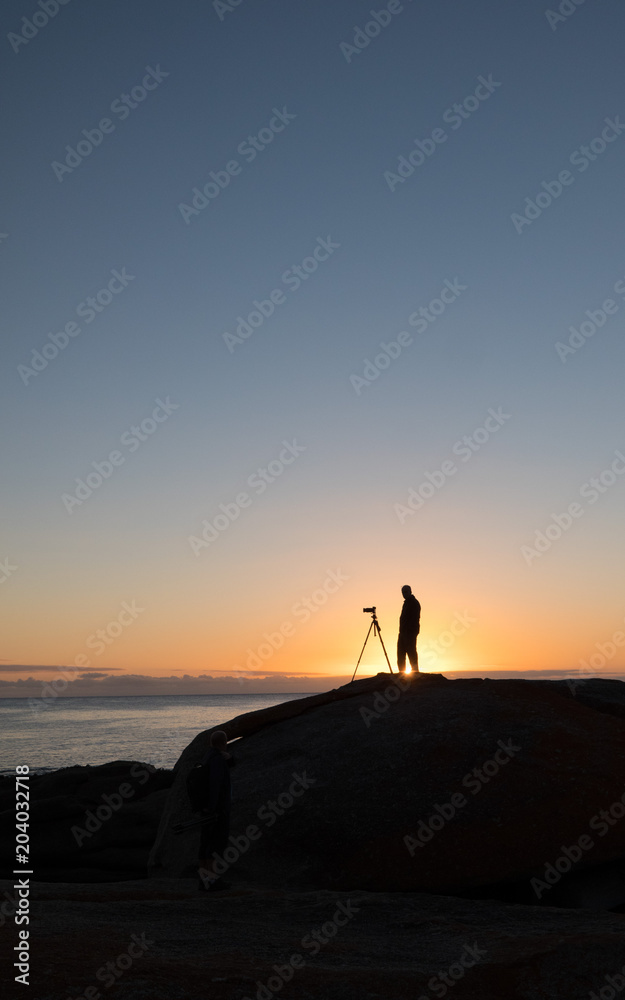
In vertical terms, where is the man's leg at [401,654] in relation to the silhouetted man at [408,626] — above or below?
below

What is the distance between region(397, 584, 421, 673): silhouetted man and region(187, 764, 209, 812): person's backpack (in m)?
7.23

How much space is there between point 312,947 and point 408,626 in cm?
1055

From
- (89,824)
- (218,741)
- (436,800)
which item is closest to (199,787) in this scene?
(218,741)

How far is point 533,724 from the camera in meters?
12.4

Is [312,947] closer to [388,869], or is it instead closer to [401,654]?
[388,869]

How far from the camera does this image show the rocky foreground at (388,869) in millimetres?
5871

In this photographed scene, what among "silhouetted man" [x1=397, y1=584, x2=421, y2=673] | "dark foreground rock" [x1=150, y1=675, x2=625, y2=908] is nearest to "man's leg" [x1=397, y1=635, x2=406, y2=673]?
"silhouetted man" [x1=397, y1=584, x2=421, y2=673]

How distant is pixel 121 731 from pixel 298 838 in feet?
246

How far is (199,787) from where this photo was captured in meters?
10.8

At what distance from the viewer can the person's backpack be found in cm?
1072

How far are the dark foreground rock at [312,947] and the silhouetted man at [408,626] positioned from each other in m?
7.92

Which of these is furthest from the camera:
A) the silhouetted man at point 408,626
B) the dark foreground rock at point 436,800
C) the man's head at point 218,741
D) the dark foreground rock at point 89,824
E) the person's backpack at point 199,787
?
the dark foreground rock at point 89,824

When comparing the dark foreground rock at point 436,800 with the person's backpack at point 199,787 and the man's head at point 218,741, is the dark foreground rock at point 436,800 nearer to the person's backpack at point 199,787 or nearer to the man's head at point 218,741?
the person's backpack at point 199,787

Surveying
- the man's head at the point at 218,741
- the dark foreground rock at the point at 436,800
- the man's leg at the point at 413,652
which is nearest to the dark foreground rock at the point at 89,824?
the dark foreground rock at the point at 436,800
